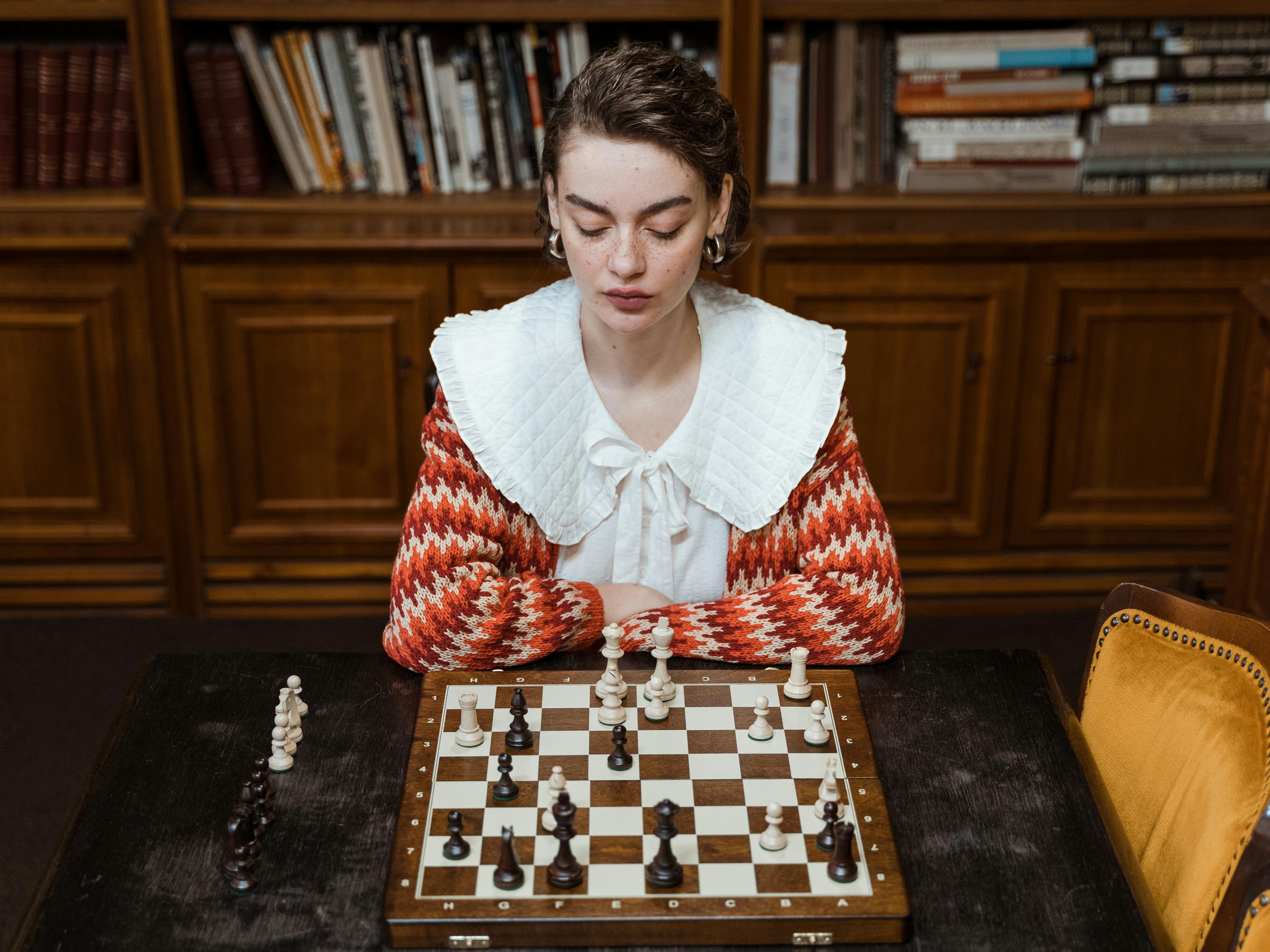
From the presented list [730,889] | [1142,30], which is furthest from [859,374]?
[730,889]

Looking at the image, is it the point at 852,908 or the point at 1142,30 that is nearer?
the point at 852,908

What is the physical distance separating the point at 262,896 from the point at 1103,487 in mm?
2364

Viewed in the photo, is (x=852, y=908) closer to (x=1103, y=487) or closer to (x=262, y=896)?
(x=262, y=896)

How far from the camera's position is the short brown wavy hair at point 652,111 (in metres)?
1.52

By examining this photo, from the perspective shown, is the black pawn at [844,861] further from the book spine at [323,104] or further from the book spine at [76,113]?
the book spine at [76,113]

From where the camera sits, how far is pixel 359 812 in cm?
127

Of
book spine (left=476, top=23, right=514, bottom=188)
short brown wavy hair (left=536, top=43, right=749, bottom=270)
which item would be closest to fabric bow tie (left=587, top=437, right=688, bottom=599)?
short brown wavy hair (left=536, top=43, right=749, bottom=270)

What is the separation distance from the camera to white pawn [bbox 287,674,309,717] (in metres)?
1.42

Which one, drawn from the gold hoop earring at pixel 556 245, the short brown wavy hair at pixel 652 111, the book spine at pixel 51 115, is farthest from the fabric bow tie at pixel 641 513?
the book spine at pixel 51 115

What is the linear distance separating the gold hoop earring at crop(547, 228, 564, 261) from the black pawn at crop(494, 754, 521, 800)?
2.29ft

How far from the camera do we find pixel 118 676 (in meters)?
2.84

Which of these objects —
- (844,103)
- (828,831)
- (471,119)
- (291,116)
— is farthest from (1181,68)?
(828,831)

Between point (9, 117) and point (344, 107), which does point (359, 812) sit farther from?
point (9, 117)

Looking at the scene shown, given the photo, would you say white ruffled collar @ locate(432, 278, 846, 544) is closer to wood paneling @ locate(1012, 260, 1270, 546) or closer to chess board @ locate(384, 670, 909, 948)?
chess board @ locate(384, 670, 909, 948)
